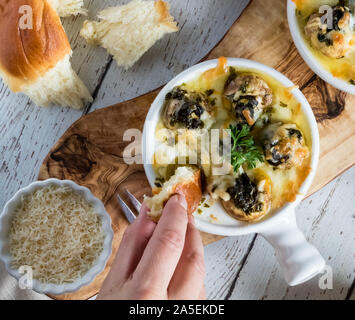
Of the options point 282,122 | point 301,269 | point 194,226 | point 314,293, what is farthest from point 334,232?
point 194,226

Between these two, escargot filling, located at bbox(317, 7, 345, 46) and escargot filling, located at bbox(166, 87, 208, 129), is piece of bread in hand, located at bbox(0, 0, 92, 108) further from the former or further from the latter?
escargot filling, located at bbox(317, 7, 345, 46)

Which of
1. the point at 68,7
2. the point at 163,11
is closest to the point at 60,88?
the point at 68,7

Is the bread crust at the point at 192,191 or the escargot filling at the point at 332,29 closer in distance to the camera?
the bread crust at the point at 192,191

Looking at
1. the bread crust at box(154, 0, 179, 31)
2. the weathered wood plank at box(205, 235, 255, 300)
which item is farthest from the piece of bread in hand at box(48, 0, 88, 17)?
the weathered wood plank at box(205, 235, 255, 300)

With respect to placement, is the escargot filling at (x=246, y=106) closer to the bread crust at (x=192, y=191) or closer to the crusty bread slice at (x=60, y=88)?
the bread crust at (x=192, y=191)

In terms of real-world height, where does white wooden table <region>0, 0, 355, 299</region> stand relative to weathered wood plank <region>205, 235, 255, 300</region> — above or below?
above

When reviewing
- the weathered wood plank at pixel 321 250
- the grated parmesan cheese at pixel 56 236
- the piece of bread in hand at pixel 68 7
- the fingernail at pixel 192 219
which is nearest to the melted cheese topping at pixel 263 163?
the fingernail at pixel 192 219

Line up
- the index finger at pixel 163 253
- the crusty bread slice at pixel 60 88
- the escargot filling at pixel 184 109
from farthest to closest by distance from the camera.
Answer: the crusty bread slice at pixel 60 88, the escargot filling at pixel 184 109, the index finger at pixel 163 253
